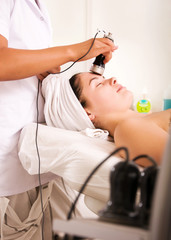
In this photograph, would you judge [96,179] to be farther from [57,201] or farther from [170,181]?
[57,201]

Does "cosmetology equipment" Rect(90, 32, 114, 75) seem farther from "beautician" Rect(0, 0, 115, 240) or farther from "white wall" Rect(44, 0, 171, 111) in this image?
"white wall" Rect(44, 0, 171, 111)

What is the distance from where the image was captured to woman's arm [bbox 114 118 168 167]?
91 cm

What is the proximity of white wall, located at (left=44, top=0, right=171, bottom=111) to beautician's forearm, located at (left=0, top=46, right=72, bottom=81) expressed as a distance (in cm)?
123

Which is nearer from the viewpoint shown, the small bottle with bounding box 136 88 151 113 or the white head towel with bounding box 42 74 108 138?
the white head towel with bounding box 42 74 108 138

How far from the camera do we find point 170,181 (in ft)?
1.33

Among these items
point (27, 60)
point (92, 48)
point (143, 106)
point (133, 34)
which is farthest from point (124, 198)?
point (133, 34)

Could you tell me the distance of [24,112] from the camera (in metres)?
1.37

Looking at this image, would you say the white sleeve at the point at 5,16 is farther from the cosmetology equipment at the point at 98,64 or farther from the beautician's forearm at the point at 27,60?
the cosmetology equipment at the point at 98,64

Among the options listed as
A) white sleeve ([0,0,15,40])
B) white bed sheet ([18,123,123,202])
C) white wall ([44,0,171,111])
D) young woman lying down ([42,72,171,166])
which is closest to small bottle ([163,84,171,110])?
white wall ([44,0,171,111])

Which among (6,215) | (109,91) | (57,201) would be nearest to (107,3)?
(109,91)

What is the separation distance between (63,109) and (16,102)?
0.81 feet

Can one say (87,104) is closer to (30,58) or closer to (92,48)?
(92,48)

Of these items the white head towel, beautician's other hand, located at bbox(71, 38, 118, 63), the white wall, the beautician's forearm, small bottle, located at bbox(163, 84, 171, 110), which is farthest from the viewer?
the white wall

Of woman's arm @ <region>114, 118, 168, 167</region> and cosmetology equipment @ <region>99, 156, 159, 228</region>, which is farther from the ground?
cosmetology equipment @ <region>99, 156, 159, 228</region>
